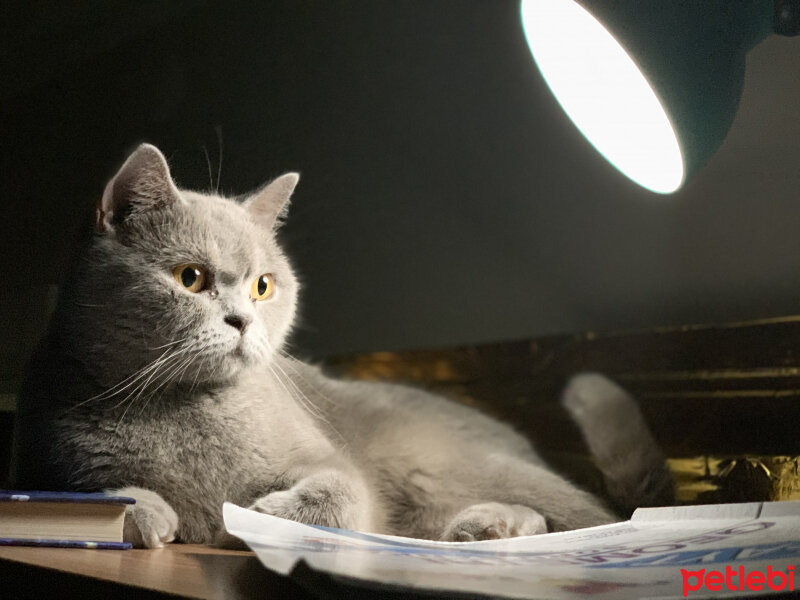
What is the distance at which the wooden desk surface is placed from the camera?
1.94ft

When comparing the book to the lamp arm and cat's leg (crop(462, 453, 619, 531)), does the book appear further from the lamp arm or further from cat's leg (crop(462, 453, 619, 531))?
the lamp arm

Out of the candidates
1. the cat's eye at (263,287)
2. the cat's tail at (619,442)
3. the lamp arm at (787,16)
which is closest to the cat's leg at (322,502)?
the cat's eye at (263,287)

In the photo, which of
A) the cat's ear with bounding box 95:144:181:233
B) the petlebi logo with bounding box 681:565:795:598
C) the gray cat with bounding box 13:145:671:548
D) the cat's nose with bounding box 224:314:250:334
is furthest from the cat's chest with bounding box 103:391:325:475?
the petlebi logo with bounding box 681:565:795:598

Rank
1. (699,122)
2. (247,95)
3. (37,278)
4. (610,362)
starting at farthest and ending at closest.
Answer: (610,362)
(247,95)
(37,278)
(699,122)

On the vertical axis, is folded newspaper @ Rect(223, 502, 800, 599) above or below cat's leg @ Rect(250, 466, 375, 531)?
below

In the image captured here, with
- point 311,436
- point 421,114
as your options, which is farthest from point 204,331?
point 421,114

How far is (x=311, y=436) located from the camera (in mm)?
1042

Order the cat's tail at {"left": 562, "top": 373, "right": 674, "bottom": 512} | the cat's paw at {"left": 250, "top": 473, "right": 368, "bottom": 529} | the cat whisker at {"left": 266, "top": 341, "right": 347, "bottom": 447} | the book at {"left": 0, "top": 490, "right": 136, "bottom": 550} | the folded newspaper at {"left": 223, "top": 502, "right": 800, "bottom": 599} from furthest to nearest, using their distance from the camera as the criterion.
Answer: the cat's tail at {"left": 562, "top": 373, "right": 674, "bottom": 512}
the cat whisker at {"left": 266, "top": 341, "right": 347, "bottom": 447}
the cat's paw at {"left": 250, "top": 473, "right": 368, "bottom": 529}
the book at {"left": 0, "top": 490, "right": 136, "bottom": 550}
the folded newspaper at {"left": 223, "top": 502, "right": 800, "bottom": 599}

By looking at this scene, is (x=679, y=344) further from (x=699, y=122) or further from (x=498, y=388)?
(x=699, y=122)

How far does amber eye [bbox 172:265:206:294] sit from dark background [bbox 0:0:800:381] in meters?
0.15

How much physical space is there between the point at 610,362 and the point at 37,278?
104cm

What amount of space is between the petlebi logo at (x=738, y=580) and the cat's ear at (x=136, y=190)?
708 millimetres

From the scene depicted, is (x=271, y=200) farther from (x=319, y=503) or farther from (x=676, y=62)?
(x=676, y=62)

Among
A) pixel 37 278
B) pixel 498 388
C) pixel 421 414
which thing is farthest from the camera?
pixel 498 388
